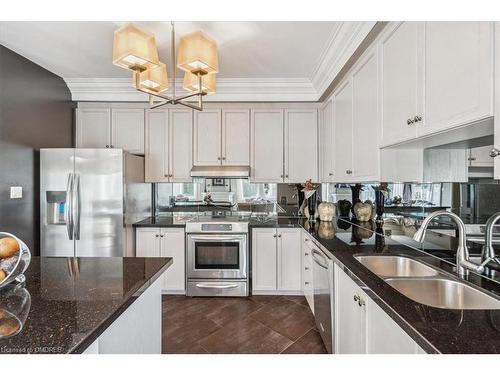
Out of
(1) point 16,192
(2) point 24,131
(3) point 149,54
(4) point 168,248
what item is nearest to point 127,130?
(2) point 24,131

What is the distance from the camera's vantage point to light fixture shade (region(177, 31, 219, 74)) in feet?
5.60

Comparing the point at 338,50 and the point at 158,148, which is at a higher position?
the point at 338,50

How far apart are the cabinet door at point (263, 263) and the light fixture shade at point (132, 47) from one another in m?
2.08

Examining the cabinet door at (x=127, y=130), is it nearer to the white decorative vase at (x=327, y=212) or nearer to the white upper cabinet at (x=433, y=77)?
the white decorative vase at (x=327, y=212)

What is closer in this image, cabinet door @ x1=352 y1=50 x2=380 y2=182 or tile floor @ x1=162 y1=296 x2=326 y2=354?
cabinet door @ x1=352 y1=50 x2=380 y2=182

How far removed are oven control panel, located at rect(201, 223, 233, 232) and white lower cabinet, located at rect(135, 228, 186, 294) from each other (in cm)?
27

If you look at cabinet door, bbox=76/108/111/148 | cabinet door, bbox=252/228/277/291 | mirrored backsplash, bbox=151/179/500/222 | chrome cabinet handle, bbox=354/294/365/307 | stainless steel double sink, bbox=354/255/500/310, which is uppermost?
cabinet door, bbox=76/108/111/148

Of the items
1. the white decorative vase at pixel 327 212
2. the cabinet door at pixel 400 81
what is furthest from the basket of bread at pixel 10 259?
the white decorative vase at pixel 327 212

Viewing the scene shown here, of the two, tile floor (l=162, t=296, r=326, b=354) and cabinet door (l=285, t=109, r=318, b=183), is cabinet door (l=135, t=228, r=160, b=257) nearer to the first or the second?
tile floor (l=162, t=296, r=326, b=354)

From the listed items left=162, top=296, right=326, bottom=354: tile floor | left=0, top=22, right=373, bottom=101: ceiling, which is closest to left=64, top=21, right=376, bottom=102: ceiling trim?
left=0, top=22, right=373, bottom=101: ceiling

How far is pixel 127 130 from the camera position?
339cm

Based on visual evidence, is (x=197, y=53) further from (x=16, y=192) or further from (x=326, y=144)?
(x=16, y=192)

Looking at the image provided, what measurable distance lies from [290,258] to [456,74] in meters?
2.36
